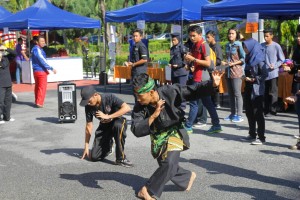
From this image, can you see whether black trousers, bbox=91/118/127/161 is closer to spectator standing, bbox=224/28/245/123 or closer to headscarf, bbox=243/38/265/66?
headscarf, bbox=243/38/265/66

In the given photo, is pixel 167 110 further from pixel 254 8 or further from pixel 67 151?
pixel 254 8

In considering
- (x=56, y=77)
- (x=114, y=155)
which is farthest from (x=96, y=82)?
(x=114, y=155)

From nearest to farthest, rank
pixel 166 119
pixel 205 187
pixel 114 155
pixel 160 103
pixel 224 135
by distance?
pixel 160 103
pixel 166 119
pixel 205 187
pixel 114 155
pixel 224 135

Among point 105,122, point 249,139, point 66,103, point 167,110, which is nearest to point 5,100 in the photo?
point 66,103

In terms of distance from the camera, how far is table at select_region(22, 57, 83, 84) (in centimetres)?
1878

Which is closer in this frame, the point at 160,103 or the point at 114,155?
the point at 160,103

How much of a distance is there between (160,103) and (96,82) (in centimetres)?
1416

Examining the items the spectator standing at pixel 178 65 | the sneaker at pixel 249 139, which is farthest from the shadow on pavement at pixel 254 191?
the spectator standing at pixel 178 65

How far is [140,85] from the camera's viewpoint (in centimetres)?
452

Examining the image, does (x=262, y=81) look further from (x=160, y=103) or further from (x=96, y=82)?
(x=96, y=82)

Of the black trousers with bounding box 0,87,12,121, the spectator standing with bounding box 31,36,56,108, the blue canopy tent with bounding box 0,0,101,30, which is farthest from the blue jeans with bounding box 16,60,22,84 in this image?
the black trousers with bounding box 0,87,12,121

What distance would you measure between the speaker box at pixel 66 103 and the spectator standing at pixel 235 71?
123 inches

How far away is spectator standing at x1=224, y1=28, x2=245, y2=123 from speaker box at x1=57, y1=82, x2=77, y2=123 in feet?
10.3

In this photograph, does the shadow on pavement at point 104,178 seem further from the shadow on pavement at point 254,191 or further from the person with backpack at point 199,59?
the person with backpack at point 199,59
